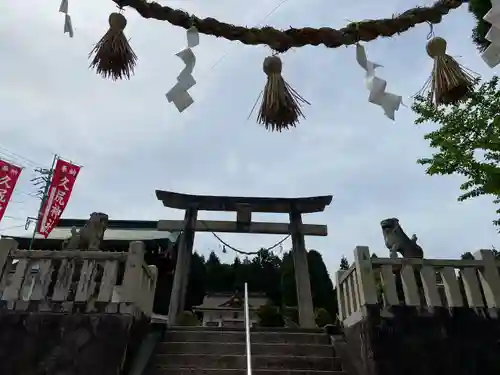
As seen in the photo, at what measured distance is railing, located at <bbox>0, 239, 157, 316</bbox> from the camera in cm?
507

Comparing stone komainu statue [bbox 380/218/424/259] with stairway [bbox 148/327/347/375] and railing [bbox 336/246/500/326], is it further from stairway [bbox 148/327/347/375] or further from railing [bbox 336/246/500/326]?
stairway [bbox 148/327/347/375]

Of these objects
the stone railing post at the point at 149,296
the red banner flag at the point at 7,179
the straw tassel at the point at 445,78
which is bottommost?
the stone railing post at the point at 149,296

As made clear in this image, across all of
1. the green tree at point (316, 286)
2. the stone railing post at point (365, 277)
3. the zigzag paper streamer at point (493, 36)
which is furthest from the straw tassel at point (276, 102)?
the green tree at point (316, 286)

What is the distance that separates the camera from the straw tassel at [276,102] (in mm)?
2007

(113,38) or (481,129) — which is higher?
(481,129)

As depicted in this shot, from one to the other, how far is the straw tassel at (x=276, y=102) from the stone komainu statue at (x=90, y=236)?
5.76 meters

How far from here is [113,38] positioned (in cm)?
206

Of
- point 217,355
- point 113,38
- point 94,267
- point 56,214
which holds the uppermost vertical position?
point 56,214

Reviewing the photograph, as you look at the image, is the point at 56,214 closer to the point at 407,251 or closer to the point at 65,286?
the point at 65,286

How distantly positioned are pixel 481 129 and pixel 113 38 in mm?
6249

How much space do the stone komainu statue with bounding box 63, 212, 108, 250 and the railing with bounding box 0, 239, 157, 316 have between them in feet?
4.03

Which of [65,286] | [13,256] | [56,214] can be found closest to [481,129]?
[65,286]

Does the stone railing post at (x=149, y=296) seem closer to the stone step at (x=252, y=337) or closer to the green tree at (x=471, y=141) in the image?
the stone step at (x=252, y=337)

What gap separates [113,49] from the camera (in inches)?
81.1
